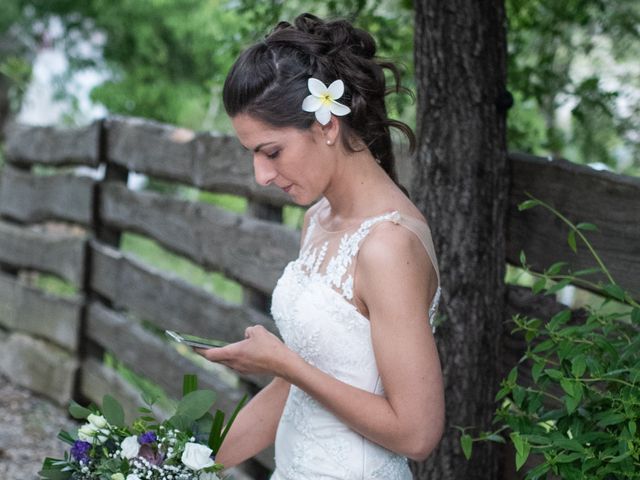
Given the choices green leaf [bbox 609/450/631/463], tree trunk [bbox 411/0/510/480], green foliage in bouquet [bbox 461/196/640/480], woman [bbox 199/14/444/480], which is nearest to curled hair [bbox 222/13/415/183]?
woman [bbox 199/14/444/480]

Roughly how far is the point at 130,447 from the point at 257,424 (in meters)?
0.52

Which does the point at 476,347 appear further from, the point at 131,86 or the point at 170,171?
the point at 131,86

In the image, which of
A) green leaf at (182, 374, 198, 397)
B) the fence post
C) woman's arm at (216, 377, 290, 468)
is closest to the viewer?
green leaf at (182, 374, 198, 397)

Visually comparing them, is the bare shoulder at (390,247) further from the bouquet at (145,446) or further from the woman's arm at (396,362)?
the bouquet at (145,446)

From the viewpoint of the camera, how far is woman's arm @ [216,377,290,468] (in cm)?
262

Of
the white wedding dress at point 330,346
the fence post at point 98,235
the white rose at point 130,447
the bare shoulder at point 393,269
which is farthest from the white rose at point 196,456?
the fence post at point 98,235

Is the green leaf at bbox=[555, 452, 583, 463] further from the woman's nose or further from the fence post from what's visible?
the fence post

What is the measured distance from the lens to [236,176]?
4.53 meters

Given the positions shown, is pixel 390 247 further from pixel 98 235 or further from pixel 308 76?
pixel 98 235

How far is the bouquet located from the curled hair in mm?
673

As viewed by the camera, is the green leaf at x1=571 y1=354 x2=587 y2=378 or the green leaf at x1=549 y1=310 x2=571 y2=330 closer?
the green leaf at x1=571 y1=354 x2=587 y2=378

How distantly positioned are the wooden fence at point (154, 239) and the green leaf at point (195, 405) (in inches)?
41.2

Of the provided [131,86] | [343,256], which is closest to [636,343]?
[343,256]

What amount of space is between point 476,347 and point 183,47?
10237 mm
